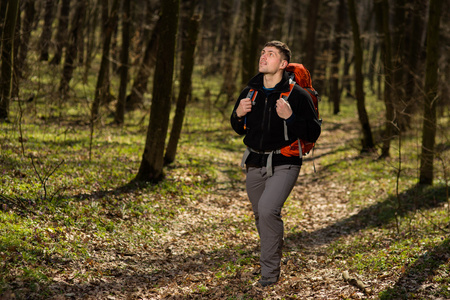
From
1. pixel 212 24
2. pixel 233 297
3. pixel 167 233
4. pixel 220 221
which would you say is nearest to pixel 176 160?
pixel 220 221

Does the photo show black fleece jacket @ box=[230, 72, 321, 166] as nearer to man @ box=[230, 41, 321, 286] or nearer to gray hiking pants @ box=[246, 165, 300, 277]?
man @ box=[230, 41, 321, 286]

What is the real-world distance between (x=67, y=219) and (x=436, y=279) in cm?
531

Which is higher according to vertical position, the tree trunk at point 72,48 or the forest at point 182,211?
the tree trunk at point 72,48

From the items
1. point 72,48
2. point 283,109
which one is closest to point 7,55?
point 72,48

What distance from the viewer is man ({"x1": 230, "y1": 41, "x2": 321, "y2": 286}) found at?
479 centimetres

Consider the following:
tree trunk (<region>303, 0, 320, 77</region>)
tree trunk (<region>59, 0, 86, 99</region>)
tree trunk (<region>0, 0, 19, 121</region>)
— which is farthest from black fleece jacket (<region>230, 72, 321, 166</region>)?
tree trunk (<region>303, 0, 320, 77</region>)

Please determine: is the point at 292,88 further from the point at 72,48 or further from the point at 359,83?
the point at 72,48

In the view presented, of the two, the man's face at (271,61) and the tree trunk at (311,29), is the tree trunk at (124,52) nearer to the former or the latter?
the man's face at (271,61)

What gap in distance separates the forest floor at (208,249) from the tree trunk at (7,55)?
417cm

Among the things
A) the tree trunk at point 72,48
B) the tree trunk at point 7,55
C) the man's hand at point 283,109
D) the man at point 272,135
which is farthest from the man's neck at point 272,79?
the tree trunk at point 72,48

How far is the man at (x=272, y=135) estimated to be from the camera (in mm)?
4793

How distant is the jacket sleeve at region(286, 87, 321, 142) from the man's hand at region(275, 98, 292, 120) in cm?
9

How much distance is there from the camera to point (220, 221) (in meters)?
8.74

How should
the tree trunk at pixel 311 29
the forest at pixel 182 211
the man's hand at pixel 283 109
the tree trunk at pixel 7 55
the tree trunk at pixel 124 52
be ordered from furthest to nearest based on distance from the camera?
1. the tree trunk at pixel 311 29
2. the tree trunk at pixel 124 52
3. the tree trunk at pixel 7 55
4. the forest at pixel 182 211
5. the man's hand at pixel 283 109
